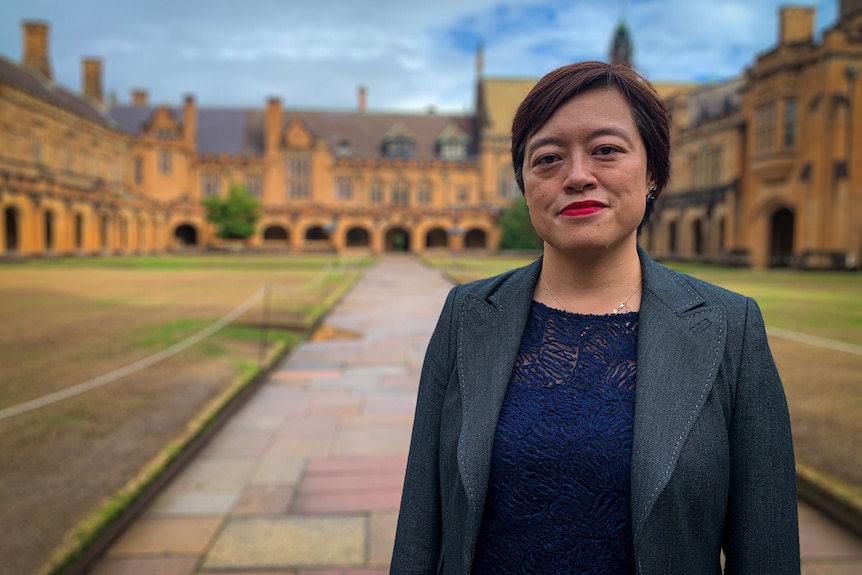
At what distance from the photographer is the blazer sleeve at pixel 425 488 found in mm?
1619

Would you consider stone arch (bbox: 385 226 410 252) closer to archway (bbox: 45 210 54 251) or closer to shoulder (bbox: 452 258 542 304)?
archway (bbox: 45 210 54 251)

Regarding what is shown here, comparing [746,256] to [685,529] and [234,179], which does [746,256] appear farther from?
[234,179]

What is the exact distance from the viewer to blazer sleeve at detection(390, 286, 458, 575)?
5.31ft

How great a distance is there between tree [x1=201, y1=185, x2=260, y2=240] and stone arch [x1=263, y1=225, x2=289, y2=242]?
25.8 feet

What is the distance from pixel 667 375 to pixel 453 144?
6191 cm

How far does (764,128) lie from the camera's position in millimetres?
30047

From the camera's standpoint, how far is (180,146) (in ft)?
183

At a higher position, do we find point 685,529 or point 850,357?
point 685,529

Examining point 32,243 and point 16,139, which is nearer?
point 32,243

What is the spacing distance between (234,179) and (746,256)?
44.0m

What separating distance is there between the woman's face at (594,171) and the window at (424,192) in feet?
195

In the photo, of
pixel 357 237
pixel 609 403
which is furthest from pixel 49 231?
pixel 609 403

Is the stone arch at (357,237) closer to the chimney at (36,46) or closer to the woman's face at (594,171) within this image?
the chimney at (36,46)

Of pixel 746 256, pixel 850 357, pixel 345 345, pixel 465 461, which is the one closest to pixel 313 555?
pixel 465 461
